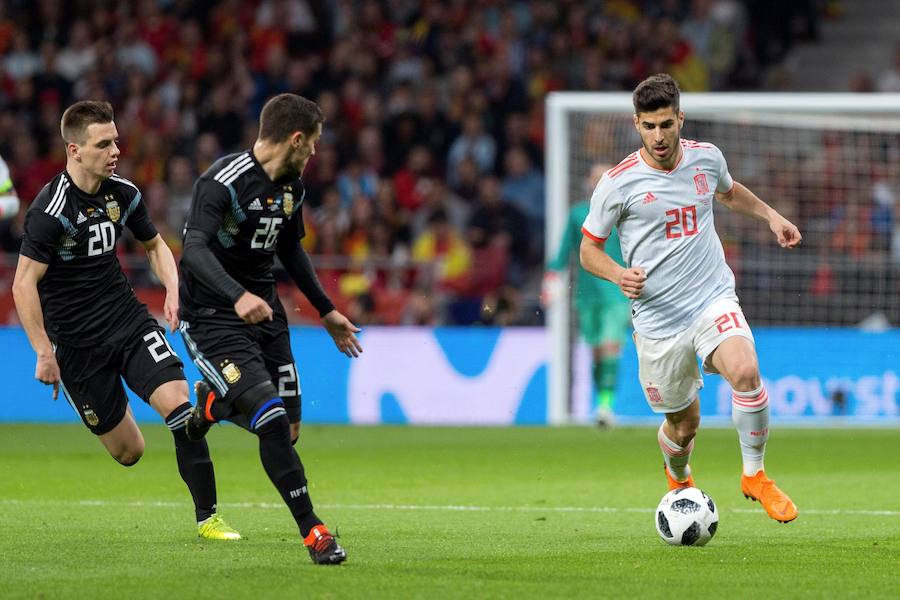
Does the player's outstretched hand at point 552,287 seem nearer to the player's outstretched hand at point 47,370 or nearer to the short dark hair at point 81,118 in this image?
the short dark hair at point 81,118

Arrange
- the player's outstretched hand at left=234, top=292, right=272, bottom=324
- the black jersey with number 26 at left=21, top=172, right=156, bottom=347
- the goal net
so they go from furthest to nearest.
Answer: the goal net
the black jersey with number 26 at left=21, top=172, right=156, bottom=347
the player's outstretched hand at left=234, top=292, right=272, bottom=324

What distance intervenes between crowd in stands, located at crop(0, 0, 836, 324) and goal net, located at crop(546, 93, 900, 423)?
2119 millimetres

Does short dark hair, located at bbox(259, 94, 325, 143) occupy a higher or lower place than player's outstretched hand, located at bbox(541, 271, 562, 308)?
higher

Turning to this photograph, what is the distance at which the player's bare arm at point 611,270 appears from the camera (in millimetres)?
7336

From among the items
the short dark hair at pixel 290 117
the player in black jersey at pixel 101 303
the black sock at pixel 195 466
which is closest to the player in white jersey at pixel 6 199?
the player in black jersey at pixel 101 303

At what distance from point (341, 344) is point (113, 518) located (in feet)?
6.59

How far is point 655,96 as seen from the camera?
295 inches

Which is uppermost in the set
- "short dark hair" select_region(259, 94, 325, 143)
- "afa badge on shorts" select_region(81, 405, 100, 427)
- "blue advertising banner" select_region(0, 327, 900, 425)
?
"short dark hair" select_region(259, 94, 325, 143)

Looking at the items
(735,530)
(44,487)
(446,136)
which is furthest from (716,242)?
(446,136)

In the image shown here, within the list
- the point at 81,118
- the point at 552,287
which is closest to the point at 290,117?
the point at 81,118

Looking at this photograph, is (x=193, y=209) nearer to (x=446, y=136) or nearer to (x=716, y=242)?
(x=716, y=242)

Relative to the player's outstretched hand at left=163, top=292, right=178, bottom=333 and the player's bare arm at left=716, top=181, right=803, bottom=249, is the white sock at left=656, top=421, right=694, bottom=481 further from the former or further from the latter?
the player's outstretched hand at left=163, top=292, right=178, bottom=333

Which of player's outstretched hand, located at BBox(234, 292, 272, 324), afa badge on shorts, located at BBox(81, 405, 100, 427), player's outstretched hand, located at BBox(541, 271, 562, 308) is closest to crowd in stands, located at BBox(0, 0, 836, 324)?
player's outstretched hand, located at BBox(541, 271, 562, 308)

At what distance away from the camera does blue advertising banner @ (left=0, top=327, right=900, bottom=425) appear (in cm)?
1570
